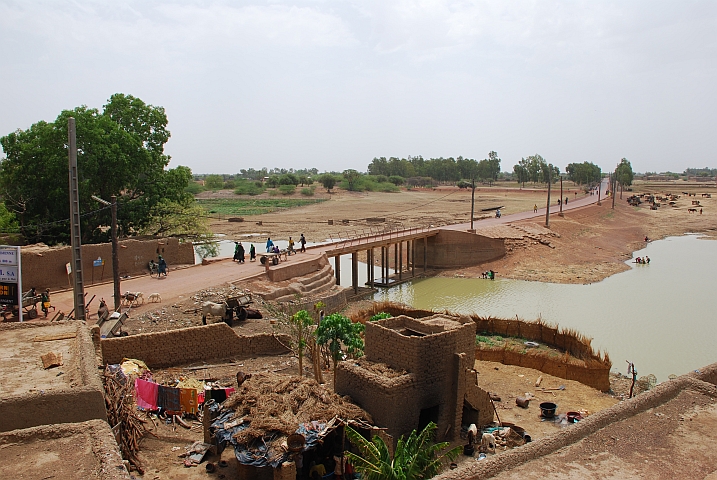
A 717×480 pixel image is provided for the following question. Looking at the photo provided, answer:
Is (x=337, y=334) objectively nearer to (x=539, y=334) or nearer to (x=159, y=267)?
(x=539, y=334)

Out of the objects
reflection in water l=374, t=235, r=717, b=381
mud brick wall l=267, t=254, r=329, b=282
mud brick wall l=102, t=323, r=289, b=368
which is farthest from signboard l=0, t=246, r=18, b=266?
reflection in water l=374, t=235, r=717, b=381

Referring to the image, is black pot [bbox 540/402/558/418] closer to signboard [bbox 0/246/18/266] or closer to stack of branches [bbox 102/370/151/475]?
stack of branches [bbox 102/370/151/475]

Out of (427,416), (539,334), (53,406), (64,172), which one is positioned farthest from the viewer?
(64,172)

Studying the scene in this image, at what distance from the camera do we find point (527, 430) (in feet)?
44.3

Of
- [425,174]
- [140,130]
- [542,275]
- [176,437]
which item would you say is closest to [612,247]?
[542,275]

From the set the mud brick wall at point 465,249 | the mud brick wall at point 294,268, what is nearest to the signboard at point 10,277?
the mud brick wall at point 294,268

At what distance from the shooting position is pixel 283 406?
33.7 ft

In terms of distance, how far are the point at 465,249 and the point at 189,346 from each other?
96.1 ft

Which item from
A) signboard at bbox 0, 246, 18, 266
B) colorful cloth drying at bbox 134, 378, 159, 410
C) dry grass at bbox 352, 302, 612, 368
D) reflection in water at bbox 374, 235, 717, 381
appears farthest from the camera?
reflection in water at bbox 374, 235, 717, 381

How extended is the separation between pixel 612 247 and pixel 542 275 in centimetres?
1517

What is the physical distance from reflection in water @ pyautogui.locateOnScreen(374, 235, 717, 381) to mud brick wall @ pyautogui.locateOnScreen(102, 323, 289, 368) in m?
12.5

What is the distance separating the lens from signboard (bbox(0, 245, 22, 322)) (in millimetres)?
15344

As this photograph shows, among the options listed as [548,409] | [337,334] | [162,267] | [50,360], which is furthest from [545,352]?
[162,267]

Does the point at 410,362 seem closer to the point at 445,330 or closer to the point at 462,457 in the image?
the point at 445,330
